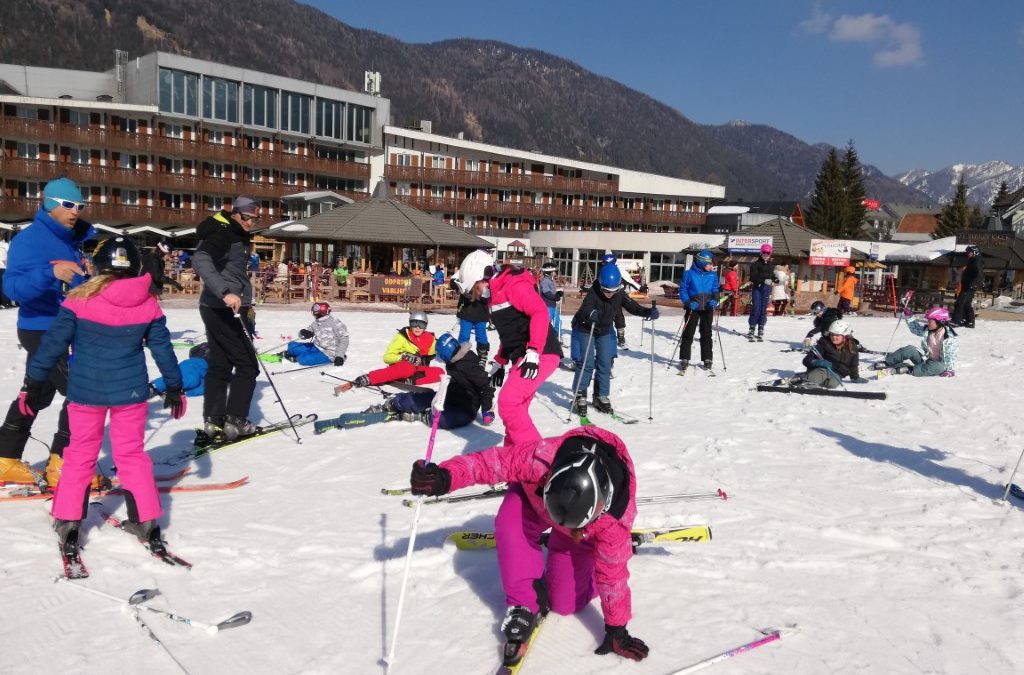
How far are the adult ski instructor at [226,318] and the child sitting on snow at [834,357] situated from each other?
679 cm

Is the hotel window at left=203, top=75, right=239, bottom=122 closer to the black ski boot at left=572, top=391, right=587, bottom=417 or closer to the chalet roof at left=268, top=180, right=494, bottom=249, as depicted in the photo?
the chalet roof at left=268, top=180, right=494, bottom=249

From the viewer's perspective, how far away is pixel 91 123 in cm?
4028

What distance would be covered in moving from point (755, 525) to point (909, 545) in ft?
2.81

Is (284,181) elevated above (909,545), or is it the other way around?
(284,181)

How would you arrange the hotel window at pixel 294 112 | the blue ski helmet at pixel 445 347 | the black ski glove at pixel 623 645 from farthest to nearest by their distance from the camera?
the hotel window at pixel 294 112 → the blue ski helmet at pixel 445 347 → the black ski glove at pixel 623 645

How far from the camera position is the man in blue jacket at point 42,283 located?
416cm

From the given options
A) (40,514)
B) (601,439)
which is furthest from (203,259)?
(601,439)

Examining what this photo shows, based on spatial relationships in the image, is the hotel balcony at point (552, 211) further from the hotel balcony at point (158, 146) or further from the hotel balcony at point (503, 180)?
the hotel balcony at point (158, 146)

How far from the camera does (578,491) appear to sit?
8.48ft

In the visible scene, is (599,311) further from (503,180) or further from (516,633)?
(503,180)

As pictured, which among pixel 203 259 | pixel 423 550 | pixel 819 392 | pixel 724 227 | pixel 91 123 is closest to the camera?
pixel 423 550

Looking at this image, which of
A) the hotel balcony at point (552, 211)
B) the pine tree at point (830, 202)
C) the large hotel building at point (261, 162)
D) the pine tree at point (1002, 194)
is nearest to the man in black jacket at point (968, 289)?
the large hotel building at point (261, 162)

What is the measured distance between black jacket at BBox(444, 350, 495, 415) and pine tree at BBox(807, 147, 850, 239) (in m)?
62.2

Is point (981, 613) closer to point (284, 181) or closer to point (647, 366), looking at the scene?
point (647, 366)
